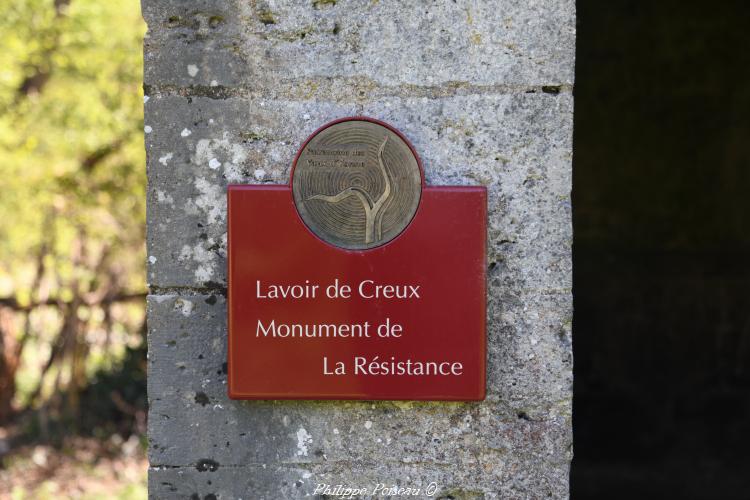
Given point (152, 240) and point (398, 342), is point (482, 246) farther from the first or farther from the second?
point (152, 240)

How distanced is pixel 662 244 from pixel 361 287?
4405 mm

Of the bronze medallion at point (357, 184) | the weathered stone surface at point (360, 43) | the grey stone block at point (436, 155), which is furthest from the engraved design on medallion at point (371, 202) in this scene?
the weathered stone surface at point (360, 43)

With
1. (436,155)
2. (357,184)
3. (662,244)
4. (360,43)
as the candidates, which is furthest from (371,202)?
A: (662,244)

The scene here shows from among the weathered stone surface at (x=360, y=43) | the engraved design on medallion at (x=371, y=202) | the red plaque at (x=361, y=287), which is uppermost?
the weathered stone surface at (x=360, y=43)

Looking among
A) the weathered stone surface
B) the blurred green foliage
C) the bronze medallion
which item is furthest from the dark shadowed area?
the bronze medallion

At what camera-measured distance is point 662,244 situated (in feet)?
18.3

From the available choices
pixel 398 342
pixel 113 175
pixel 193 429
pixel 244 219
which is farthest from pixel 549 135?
pixel 113 175

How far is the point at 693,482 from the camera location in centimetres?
538

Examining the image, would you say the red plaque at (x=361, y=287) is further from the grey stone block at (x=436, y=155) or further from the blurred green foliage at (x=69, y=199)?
the blurred green foliage at (x=69, y=199)

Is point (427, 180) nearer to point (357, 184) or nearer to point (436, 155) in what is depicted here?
point (436, 155)

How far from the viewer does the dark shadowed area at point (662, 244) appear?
5.45 meters

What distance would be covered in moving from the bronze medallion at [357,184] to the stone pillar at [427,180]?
54mm

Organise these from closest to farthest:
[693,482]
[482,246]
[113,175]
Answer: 1. [482,246]
2. [693,482]
3. [113,175]

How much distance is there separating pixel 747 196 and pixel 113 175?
483 centimetres
